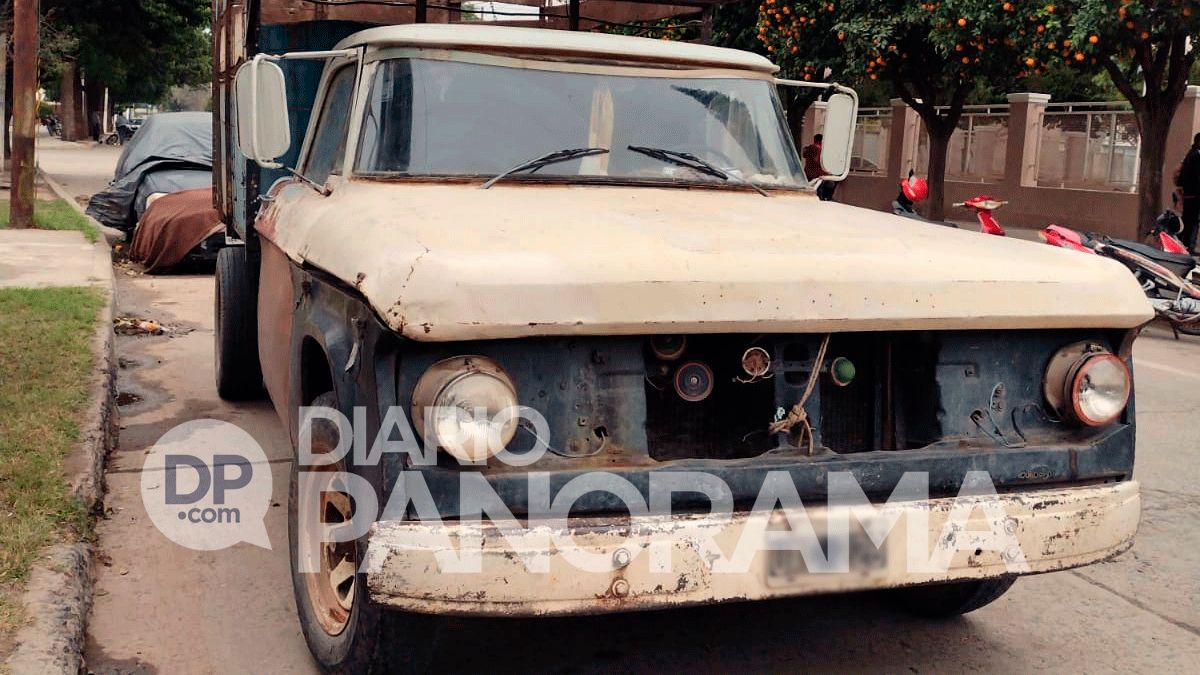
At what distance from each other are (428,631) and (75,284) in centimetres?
781

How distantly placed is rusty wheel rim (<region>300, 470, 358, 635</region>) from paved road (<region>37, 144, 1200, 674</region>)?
11.4 inches

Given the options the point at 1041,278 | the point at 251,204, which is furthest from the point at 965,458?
the point at 251,204

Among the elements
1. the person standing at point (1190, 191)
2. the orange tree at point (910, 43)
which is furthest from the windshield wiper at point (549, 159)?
the person standing at point (1190, 191)

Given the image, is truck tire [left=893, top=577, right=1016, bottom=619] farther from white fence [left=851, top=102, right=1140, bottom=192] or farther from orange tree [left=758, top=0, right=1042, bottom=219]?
white fence [left=851, top=102, right=1140, bottom=192]

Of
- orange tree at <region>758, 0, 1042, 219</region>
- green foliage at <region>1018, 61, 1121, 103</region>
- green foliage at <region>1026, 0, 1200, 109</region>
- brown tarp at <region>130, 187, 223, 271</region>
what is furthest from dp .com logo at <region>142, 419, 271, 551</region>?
green foliage at <region>1018, 61, 1121, 103</region>

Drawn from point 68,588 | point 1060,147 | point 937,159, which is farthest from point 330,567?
point 1060,147

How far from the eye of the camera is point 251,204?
20.4ft

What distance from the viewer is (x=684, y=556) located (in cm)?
282

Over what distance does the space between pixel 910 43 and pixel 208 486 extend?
1594 centimetres

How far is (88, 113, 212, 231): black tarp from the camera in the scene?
14914mm

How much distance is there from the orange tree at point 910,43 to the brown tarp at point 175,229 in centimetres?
948

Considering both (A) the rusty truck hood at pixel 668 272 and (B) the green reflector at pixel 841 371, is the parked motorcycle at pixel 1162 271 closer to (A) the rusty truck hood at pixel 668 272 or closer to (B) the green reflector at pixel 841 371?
(A) the rusty truck hood at pixel 668 272

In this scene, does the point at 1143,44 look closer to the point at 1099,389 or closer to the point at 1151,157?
the point at 1151,157

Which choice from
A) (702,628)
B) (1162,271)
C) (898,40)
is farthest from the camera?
(898,40)
